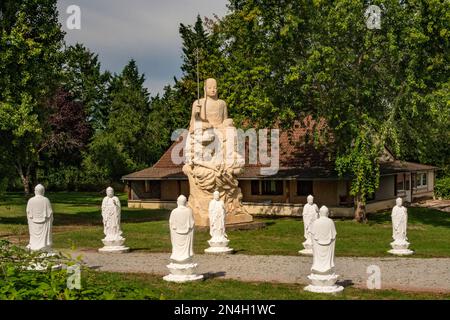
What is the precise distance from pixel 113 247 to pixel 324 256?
794 cm

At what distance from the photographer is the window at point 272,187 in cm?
3425

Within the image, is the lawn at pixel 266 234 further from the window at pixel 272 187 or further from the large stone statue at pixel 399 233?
→ the window at pixel 272 187

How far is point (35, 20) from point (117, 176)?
1110 inches

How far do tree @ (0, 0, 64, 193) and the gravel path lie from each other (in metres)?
8.16

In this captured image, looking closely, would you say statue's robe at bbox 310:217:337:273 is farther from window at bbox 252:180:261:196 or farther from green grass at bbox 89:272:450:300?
window at bbox 252:180:261:196

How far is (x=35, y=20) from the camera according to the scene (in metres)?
24.9


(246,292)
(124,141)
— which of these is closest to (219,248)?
(246,292)

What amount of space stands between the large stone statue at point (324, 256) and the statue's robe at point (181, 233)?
3.01m

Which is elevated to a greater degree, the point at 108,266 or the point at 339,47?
the point at 339,47

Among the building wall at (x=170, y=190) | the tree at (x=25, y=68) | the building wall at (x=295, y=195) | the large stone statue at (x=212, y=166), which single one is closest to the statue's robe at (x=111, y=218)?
the large stone statue at (x=212, y=166)

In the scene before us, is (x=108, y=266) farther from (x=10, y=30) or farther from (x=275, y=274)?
(x=10, y=30)

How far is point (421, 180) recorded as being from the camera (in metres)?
46.2

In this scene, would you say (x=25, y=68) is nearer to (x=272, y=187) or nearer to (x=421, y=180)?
(x=272, y=187)
